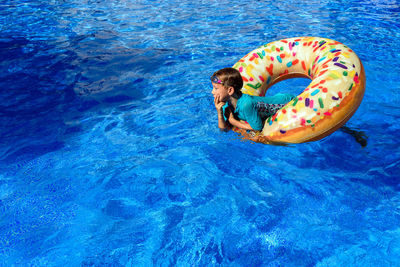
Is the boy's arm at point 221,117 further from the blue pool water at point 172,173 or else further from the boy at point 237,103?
the blue pool water at point 172,173

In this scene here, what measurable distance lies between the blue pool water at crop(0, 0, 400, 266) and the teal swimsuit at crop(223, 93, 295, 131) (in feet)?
1.15

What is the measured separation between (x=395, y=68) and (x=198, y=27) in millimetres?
4718

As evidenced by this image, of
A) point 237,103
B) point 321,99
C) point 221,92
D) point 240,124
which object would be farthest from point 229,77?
point 321,99

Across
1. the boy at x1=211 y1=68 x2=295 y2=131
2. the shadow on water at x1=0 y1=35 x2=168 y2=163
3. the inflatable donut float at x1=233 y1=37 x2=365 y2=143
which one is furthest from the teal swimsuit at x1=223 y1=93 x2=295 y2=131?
the shadow on water at x1=0 y1=35 x2=168 y2=163

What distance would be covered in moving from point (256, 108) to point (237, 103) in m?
0.21

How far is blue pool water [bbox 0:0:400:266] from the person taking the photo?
2844 mm

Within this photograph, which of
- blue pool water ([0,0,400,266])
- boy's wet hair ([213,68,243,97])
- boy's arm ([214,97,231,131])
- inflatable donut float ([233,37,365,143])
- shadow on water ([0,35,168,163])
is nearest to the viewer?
blue pool water ([0,0,400,266])

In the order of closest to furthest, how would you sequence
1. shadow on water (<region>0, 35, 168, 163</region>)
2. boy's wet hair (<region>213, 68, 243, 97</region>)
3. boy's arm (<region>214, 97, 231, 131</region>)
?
boy's wet hair (<region>213, 68, 243, 97</region>) < boy's arm (<region>214, 97, 231, 131</region>) < shadow on water (<region>0, 35, 168, 163</region>)

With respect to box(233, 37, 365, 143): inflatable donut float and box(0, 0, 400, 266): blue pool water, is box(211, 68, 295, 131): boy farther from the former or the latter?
box(0, 0, 400, 266): blue pool water

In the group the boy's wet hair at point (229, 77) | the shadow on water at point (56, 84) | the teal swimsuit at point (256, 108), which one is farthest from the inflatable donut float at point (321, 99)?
the shadow on water at point (56, 84)

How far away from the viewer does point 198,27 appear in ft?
29.1

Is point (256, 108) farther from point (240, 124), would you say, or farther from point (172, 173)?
point (172, 173)

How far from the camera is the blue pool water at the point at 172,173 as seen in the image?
9.33 feet

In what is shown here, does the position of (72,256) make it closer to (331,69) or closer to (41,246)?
(41,246)
